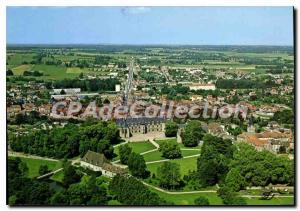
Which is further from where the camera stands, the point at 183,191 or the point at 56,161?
the point at 56,161

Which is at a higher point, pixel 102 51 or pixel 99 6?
pixel 99 6

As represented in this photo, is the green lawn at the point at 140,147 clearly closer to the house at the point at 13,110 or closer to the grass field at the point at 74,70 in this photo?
the grass field at the point at 74,70

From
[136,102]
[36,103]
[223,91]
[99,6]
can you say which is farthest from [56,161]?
[223,91]

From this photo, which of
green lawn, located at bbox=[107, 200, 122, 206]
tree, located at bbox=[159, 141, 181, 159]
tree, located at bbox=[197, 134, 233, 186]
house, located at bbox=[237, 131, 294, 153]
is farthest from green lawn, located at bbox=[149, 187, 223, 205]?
house, located at bbox=[237, 131, 294, 153]

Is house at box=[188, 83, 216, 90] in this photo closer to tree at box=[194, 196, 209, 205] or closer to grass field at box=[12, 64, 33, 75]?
tree at box=[194, 196, 209, 205]

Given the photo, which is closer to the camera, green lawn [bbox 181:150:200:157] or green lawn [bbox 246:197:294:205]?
green lawn [bbox 246:197:294:205]

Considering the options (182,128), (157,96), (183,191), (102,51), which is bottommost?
(183,191)

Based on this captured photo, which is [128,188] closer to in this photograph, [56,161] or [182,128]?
[56,161]
